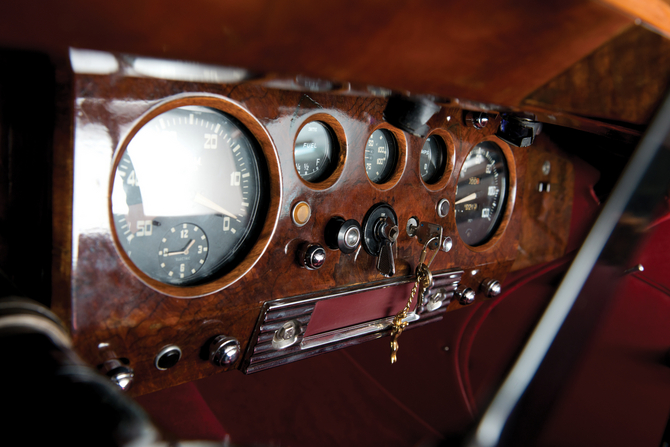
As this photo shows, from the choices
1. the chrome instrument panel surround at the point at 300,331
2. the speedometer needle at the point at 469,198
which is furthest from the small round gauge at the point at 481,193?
the chrome instrument panel surround at the point at 300,331

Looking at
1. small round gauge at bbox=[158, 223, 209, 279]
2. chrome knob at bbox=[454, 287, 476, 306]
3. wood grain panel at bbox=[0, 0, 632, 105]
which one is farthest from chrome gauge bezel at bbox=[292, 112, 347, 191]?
chrome knob at bbox=[454, 287, 476, 306]

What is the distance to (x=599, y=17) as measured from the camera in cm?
47

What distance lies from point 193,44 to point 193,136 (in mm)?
741

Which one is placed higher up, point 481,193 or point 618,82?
point 618,82

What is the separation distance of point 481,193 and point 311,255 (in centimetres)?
105

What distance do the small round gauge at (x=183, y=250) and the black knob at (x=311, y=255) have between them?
27 centimetres

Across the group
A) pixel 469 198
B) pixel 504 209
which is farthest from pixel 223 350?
pixel 504 209

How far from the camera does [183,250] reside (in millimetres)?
1172

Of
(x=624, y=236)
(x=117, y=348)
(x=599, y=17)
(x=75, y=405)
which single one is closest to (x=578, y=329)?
(x=624, y=236)

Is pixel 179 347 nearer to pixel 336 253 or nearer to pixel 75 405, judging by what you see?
pixel 336 253

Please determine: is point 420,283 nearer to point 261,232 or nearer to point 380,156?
point 380,156

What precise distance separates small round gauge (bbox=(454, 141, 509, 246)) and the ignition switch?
50 cm

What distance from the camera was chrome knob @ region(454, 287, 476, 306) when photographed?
6.12 ft

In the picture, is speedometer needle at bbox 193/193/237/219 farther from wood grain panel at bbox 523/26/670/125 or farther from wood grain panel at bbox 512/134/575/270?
wood grain panel at bbox 512/134/575/270
